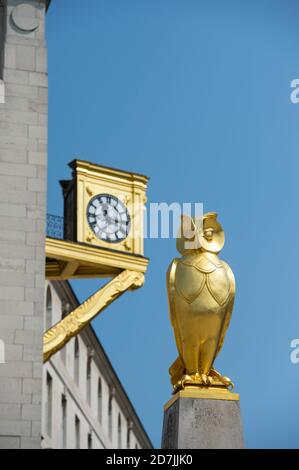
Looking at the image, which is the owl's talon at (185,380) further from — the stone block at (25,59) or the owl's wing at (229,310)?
the stone block at (25,59)

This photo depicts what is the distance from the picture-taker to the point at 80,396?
6925 centimetres

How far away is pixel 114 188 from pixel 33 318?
23.3 ft

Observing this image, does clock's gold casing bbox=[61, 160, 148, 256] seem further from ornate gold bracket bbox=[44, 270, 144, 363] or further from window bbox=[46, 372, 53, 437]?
window bbox=[46, 372, 53, 437]

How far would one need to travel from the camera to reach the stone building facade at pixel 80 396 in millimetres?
63250

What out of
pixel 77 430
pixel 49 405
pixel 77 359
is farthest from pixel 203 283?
pixel 77 359

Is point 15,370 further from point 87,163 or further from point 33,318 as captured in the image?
point 87,163

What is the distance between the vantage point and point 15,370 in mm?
31375

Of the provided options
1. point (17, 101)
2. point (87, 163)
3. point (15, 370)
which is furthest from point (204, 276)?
point (87, 163)

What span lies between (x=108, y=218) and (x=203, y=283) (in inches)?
499

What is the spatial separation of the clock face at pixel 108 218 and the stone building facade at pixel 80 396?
2267cm

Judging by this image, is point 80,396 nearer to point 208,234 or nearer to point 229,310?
point 208,234

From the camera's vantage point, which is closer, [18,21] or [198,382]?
[198,382]

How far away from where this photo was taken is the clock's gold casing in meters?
37.8
